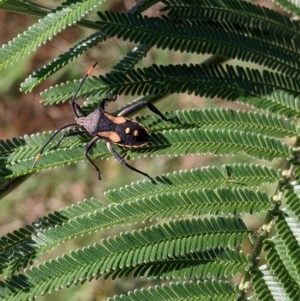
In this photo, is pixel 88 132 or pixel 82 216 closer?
pixel 82 216

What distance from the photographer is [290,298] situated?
9.42 ft

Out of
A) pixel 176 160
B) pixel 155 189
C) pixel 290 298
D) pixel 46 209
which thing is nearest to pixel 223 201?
pixel 155 189

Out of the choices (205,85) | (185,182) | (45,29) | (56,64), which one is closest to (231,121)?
(205,85)

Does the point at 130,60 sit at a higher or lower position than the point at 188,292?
higher

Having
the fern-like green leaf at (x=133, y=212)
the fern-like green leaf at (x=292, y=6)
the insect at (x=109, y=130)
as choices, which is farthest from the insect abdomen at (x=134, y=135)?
the fern-like green leaf at (x=292, y=6)

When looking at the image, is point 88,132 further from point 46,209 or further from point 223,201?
point 46,209

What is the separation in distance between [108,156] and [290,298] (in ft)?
4.61

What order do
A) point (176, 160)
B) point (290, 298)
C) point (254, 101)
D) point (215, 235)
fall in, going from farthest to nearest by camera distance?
point (176, 160) → point (254, 101) → point (215, 235) → point (290, 298)

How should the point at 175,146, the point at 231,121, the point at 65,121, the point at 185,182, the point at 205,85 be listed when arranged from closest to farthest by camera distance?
the point at 185,182 → the point at 175,146 → the point at 231,121 → the point at 205,85 → the point at 65,121

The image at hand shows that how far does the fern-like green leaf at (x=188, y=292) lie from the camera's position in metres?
2.88

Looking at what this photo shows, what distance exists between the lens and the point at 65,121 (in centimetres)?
844

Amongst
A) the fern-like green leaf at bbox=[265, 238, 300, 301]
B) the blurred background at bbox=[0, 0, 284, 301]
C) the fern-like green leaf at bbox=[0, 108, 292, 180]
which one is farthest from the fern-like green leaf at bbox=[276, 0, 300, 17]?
the blurred background at bbox=[0, 0, 284, 301]

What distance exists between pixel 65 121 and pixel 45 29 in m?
5.04

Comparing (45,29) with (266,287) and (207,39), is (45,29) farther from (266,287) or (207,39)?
(266,287)
